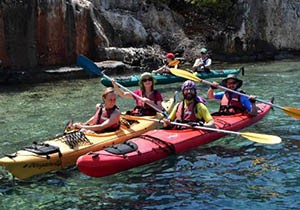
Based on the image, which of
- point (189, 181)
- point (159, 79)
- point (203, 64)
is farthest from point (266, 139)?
point (203, 64)

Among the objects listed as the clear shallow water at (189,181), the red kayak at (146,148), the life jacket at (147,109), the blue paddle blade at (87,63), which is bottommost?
the clear shallow water at (189,181)

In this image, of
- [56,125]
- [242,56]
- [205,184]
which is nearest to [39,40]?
[56,125]

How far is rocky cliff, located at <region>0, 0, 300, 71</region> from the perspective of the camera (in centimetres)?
1778

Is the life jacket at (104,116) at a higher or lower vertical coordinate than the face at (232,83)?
lower

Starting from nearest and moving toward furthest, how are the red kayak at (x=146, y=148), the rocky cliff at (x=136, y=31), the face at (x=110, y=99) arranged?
the red kayak at (x=146, y=148)
the face at (x=110, y=99)
the rocky cliff at (x=136, y=31)

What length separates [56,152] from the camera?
→ 6.54 metres

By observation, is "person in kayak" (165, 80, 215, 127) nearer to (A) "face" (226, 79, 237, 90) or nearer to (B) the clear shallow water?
(B) the clear shallow water

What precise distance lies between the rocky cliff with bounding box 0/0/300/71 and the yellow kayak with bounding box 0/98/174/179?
11335 mm

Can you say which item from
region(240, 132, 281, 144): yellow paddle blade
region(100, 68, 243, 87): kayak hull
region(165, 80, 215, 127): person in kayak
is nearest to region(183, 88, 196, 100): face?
region(165, 80, 215, 127): person in kayak

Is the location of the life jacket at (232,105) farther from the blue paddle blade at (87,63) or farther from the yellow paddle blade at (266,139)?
the blue paddle blade at (87,63)

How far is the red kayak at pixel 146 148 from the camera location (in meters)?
6.17

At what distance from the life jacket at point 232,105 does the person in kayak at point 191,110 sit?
1.28 meters

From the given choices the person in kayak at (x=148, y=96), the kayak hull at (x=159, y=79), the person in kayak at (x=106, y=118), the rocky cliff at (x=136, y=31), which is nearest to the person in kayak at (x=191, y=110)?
the person in kayak at (x=106, y=118)

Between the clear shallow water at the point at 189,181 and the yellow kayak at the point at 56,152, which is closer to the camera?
the clear shallow water at the point at 189,181
